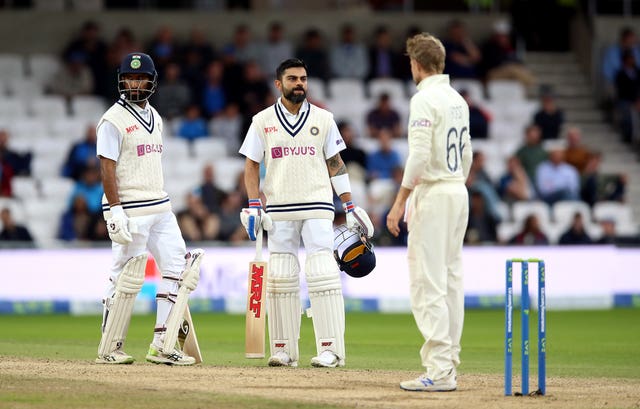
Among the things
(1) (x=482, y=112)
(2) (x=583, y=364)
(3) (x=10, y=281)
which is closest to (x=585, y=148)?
(1) (x=482, y=112)

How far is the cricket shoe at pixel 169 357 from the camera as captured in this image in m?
10.9

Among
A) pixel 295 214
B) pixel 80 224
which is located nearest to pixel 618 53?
pixel 80 224

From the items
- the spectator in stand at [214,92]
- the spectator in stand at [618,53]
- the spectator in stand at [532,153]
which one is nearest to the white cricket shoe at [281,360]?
the spectator in stand at [214,92]

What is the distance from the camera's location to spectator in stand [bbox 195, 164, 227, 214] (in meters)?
20.0

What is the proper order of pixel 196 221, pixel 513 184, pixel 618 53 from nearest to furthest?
pixel 196 221 < pixel 513 184 < pixel 618 53

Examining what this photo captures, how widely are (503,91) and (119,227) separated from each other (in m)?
15.5

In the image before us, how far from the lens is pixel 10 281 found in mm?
18391

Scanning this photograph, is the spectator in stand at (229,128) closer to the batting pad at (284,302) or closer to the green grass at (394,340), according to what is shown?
the green grass at (394,340)

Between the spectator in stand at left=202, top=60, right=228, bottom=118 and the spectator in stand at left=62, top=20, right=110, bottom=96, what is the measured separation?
1648 millimetres

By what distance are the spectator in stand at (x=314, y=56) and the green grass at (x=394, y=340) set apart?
646 centimetres

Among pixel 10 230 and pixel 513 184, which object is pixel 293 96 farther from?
pixel 513 184

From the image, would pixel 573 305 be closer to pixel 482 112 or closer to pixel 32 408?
pixel 482 112

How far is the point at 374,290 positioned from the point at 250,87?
4873mm

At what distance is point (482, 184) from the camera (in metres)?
21.4
